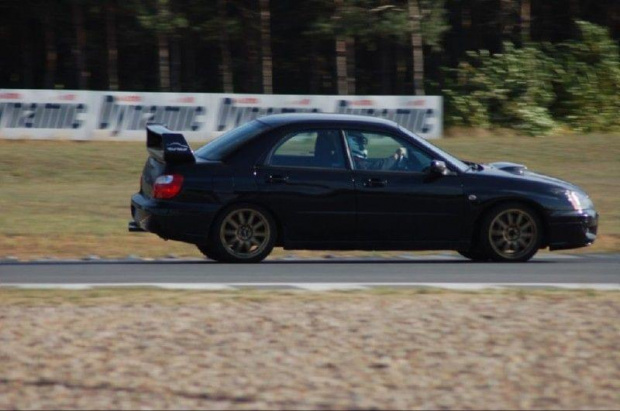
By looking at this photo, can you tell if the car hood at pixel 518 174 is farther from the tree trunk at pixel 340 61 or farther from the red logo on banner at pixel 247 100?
the tree trunk at pixel 340 61

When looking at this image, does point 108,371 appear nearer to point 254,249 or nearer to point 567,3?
point 254,249

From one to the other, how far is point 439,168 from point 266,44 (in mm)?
35630

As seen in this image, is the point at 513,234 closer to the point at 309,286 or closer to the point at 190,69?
the point at 309,286

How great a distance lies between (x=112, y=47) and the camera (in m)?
48.7

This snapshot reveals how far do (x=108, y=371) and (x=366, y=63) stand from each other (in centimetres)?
4769

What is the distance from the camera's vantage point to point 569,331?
27.8ft

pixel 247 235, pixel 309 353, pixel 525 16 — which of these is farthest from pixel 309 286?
pixel 525 16

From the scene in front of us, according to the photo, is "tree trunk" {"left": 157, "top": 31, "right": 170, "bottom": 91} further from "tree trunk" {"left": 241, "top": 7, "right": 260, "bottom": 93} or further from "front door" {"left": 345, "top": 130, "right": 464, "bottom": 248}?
"front door" {"left": 345, "top": 130, "right": 464, "bottom": 248}

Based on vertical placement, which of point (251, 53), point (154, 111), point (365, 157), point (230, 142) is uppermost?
point (251, 53)

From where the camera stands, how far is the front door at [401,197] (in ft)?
43.2

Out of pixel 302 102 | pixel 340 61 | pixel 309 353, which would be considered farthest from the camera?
pixel 340 61

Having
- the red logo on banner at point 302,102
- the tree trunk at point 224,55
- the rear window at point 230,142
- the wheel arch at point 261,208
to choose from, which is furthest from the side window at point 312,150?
the tree trunk at point 224,55

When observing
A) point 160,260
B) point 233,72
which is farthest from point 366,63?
point 160,260

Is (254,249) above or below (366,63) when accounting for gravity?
below
